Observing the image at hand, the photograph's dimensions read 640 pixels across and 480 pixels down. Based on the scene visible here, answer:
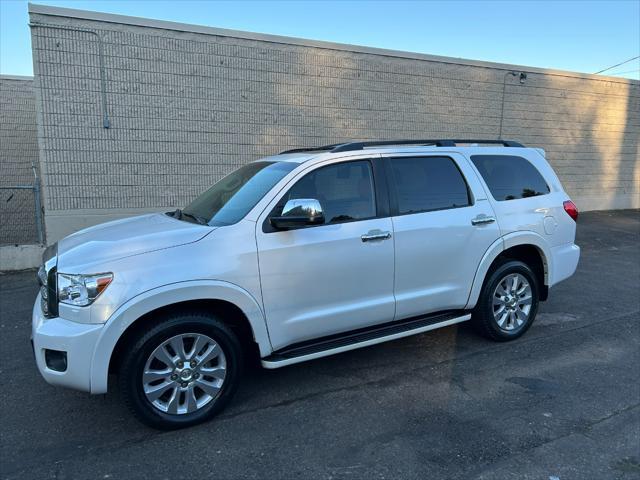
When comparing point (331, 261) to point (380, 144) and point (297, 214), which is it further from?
point (380, 144)

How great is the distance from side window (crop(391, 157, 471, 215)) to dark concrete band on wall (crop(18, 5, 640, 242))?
20.1 feet

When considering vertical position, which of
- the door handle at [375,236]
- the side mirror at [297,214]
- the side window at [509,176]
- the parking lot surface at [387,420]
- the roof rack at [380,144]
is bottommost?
the parking lot surface at [387,420]

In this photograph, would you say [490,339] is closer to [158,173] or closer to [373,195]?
[373,195]

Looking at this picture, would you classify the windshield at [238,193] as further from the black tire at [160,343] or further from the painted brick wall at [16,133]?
the painted brick wall at [16,133]

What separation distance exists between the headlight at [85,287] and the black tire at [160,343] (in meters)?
0.40

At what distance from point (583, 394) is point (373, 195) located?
2.28 m

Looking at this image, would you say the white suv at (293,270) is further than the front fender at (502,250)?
No

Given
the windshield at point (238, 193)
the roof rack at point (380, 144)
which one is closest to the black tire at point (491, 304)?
the roof rack at point (380, 144)

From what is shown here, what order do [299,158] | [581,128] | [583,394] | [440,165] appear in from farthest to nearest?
[581,128]
[440,165]
[299,158]
[583,394]

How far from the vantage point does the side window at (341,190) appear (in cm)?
385

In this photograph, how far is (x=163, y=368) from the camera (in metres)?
3.35

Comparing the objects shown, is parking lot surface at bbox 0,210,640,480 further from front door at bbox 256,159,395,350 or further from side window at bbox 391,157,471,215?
side window at bbox 391,157,471,215

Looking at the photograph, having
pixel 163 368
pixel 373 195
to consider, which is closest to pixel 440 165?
pixel 373 195

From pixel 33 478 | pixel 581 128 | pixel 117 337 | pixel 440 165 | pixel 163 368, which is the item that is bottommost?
pixel 33 478
